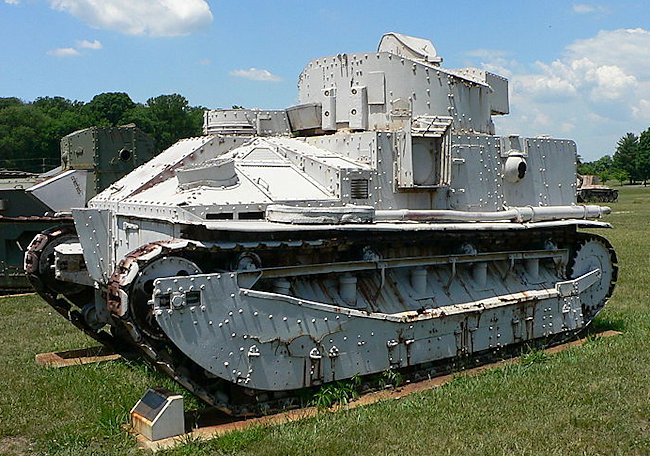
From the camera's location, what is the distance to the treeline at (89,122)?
49500 mm

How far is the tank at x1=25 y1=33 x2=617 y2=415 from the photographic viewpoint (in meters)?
7.28

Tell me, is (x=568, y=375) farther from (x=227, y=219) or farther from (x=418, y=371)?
(x=227, y=219)

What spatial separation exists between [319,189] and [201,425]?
2883 millimetres

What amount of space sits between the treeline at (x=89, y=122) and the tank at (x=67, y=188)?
31.0m

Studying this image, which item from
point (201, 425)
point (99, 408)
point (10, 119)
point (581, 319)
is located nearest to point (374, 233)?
point (201, 425)

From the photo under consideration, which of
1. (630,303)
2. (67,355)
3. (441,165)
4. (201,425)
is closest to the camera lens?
(201,425)

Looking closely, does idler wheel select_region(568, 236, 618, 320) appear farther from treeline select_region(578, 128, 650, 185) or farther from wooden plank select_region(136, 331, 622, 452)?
treeline select_region(578, 128, 650, 185)

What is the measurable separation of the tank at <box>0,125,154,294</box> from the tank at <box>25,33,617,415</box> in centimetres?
601

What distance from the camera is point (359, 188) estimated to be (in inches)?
345

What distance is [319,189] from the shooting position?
28.6ft

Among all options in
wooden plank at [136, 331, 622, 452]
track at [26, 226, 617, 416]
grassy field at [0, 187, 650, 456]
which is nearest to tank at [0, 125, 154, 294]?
grassy field at [0, 187, 650, 456]

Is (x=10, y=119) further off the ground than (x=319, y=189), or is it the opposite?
(x=10, y=119)

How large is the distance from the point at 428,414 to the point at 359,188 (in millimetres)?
2681

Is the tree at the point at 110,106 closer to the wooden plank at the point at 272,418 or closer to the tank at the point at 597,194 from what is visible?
the tank at the point at 597,194
